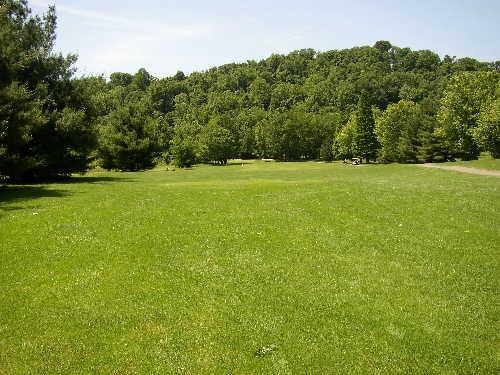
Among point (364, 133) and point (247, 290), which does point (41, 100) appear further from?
point (364, 133)

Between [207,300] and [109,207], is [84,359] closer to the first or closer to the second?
[207,300]

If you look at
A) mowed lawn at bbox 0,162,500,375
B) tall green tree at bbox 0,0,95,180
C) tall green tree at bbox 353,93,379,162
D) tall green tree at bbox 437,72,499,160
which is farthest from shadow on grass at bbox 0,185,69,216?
tall green tree at bbox 353,93,379,162

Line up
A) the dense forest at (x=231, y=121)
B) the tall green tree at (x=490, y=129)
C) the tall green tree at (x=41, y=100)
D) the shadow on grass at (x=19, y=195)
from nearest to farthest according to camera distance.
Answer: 1. the shadow on grass at (x=19, y=195)
2. the tall green tree at (x=41, y=100)
3. the dense forest at (x=231, y=121)
4. the tall green tree at (x=490, y=129)

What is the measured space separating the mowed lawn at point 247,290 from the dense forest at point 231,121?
45.7ft

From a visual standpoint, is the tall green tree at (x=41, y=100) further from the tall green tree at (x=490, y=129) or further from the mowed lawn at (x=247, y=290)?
the tall green tree at (x=490, y=129)

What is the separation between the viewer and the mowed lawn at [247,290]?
30.3ft

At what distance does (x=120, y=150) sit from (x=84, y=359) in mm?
64843

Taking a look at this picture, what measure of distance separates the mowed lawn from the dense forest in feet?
45.7

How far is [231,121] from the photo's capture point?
152 meters

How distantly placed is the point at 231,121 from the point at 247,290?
14258cm

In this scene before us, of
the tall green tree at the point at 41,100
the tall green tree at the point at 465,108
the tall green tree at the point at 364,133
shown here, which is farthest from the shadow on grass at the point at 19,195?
the tall green tree at the point at 364,133

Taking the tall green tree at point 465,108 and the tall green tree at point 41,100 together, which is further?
the tall green tree at point 465,108

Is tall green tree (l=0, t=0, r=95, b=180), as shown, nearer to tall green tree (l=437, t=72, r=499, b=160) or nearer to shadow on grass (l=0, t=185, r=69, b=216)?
shadow on grass (l=0, t=185, r=69, b=216)

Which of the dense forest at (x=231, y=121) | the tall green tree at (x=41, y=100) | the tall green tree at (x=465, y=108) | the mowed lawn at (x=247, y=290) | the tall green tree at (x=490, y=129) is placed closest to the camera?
the mowed lawn at (x=247, y=290)
